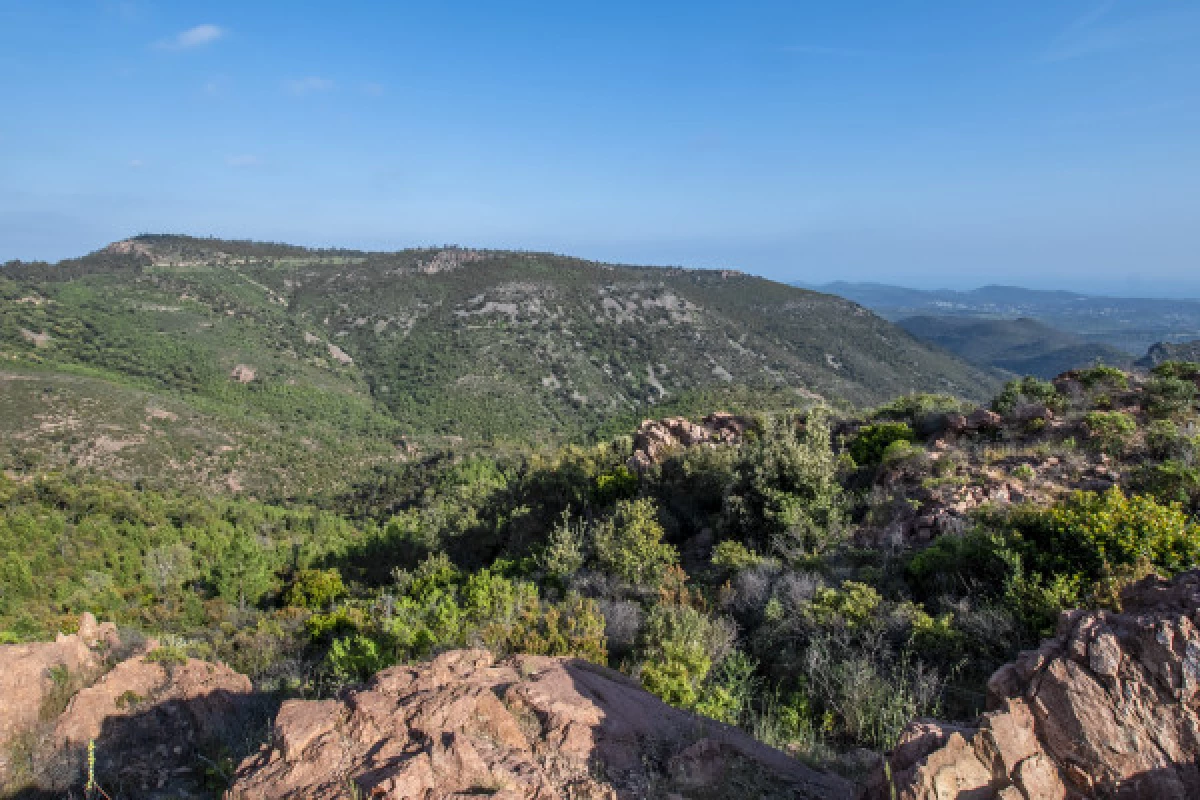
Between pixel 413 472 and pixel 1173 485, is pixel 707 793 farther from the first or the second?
pixel 413 472

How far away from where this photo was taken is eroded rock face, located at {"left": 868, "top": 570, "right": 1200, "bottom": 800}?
2900 millimetres

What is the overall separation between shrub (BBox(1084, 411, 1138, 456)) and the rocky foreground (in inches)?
362

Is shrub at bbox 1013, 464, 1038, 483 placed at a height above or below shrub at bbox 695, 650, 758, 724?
above

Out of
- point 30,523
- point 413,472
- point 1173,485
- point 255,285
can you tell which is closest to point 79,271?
point 255,285

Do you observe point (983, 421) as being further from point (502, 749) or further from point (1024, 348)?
point (1024, 348)

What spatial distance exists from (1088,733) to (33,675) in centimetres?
906

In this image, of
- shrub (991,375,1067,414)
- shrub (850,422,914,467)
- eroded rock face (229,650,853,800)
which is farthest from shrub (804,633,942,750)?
shrub (991,375,1067,414)

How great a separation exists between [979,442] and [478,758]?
47.2ft

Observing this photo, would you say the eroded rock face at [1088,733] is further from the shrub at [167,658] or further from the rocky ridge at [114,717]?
the shrub at [167,658]

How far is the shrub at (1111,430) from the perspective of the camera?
11266mm

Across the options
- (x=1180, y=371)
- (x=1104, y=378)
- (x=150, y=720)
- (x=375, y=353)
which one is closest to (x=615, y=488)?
(x=150, y=720)

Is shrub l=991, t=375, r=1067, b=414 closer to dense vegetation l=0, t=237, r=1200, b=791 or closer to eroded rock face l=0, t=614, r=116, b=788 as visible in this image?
dense vegetation l=0, t=237, r=1200, b=791

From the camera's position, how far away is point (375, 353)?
101 metres

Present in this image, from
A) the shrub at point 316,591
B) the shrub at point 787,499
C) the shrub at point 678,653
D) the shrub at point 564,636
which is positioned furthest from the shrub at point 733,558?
the shrub at point 316,591
